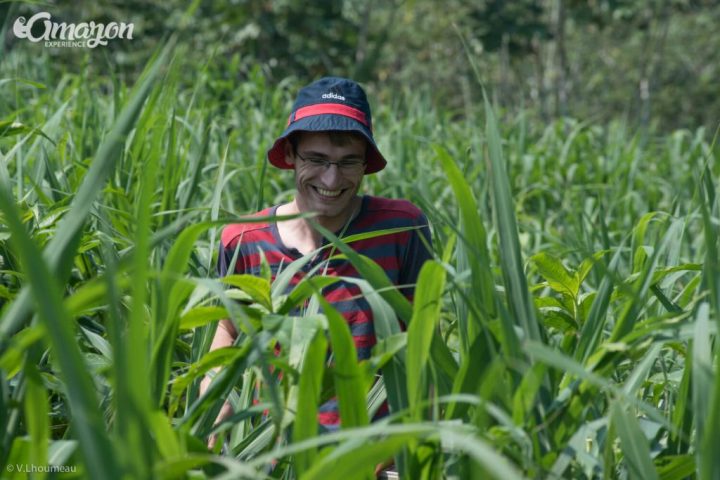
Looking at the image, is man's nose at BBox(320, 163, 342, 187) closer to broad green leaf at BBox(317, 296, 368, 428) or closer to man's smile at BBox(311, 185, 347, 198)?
man's smile at BBox(311, 185, 347, 198)

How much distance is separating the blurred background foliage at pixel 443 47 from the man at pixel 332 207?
1.29 ft

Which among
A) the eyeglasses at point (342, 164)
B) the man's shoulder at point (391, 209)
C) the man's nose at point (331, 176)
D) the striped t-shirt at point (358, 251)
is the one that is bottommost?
the striped t-shirt at point (358, 251)

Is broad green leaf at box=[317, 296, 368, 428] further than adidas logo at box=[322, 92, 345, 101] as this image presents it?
No

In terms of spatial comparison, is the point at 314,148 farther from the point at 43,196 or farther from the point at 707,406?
the point at 707,406

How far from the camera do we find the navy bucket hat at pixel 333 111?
1.76 meters

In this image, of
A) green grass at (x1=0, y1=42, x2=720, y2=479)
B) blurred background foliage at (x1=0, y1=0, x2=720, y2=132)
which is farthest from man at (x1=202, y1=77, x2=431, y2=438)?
blurred background foliage at (x1=0, y1=0, x2=720, y2=132)

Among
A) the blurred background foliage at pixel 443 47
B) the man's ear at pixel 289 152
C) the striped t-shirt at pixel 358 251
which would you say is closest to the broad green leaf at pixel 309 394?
the blurred background foliage at pixel 443 47

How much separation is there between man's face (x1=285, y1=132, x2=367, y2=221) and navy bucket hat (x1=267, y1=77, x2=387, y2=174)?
33 mm

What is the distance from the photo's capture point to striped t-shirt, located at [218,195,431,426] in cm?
168

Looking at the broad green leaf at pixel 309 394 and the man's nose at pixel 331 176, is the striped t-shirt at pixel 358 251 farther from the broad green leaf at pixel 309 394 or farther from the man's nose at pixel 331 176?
the broad green leaf at pixel 309 394

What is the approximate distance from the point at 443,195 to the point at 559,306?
83.8 inches

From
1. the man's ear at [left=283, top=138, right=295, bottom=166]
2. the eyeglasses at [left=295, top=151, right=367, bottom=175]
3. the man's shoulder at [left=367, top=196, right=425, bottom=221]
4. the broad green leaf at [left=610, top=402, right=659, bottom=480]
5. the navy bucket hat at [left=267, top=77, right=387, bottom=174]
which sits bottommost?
the broad green leaf at [left=610, top=402, right=659, bottom=480]

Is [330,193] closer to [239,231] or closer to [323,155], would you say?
[323,155]

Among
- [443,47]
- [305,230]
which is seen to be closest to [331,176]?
[305,230]
